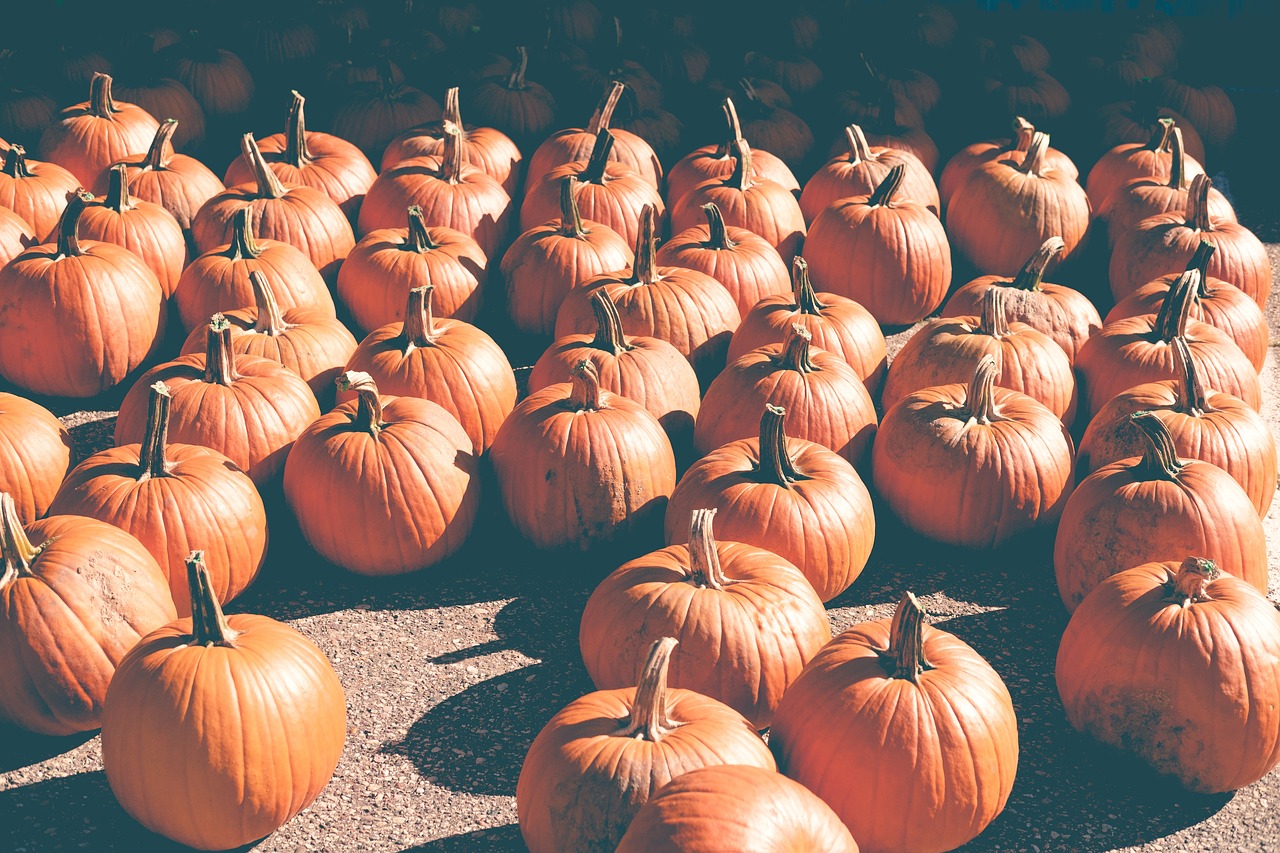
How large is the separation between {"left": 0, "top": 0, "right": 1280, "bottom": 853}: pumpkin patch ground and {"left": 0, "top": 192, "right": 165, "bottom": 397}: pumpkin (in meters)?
0.02

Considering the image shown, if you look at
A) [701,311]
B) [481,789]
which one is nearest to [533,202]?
[701,311]

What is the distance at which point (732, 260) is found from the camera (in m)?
6.43

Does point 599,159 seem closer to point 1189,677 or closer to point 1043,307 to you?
point 1043,307

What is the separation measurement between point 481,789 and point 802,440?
1.90m

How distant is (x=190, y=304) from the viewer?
616 cm

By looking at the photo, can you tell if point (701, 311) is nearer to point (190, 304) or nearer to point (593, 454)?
point (593, 454)

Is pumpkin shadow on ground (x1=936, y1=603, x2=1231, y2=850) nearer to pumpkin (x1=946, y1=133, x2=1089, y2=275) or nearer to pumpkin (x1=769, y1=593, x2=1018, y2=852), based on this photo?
pumpkin (x1=769, y1=593, x2=1018, y2=852)

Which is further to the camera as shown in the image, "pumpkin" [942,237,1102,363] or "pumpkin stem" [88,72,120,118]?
"pumpkin stem" [88,72,120,118]

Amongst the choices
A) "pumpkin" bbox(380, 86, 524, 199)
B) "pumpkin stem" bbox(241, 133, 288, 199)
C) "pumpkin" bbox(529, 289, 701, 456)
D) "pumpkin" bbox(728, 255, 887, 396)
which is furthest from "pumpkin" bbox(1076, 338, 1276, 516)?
"pumpkin stem" bbox(241, 133, 288, 199)

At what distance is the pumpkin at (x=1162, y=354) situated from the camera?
17.8 feet

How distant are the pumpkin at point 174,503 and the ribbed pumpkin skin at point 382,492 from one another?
22 cm

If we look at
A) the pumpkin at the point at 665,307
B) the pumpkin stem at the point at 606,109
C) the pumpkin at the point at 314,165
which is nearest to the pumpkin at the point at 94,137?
the pumpkin at the point at 314,165

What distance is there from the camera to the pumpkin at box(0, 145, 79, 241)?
22.2 feet

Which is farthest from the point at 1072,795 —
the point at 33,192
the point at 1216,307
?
the point at 33,192
